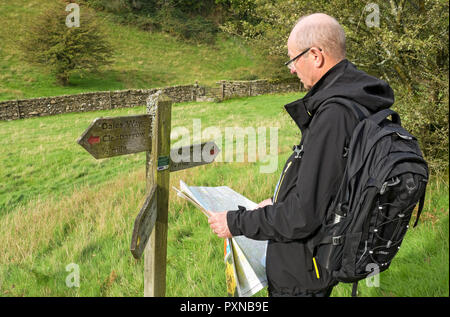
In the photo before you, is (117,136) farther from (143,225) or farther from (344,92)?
(344,92)

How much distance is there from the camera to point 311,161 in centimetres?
153

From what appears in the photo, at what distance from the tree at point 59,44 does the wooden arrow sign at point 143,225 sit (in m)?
26.9

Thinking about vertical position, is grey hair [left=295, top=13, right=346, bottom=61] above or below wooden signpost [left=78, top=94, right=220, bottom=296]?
above

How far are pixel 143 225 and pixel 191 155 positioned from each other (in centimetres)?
69

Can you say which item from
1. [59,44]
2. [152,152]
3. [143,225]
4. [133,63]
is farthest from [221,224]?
[133,63]

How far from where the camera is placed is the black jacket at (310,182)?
1.53 metres

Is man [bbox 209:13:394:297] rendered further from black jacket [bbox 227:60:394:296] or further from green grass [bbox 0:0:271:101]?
green grass [bbox 0:0:271:101]

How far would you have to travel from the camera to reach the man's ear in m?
1.69

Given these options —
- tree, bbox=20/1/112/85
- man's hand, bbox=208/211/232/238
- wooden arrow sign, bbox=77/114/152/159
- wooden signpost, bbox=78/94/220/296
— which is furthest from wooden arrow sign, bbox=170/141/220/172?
tree, bbox=20/1/112/85

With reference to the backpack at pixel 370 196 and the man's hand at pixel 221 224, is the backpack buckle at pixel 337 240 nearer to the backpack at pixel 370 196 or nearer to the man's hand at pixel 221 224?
the backpack at pixel 370 196

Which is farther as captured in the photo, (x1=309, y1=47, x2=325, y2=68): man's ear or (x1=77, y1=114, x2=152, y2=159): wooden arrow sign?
(x1=77, y1=114, x2=152, y2=159): wooden arrow sign
